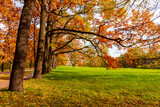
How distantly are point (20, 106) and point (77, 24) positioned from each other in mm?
9347

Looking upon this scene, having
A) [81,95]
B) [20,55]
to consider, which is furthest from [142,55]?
[20,55]

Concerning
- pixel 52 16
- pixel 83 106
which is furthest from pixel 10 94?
pixel 52 16

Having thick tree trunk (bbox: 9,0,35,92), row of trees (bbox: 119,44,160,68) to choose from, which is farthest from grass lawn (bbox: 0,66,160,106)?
row of trees (bbox: 119,44,160,68)

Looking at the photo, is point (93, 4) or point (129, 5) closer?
point (129, 5)

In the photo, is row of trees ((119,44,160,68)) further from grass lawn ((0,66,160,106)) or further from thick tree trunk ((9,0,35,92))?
thick tree trunk ((9,0,35,92))

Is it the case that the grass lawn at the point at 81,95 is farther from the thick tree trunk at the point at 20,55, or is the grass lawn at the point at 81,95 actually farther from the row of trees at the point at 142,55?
the row of trees at the point at 142,55

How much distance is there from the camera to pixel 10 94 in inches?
171

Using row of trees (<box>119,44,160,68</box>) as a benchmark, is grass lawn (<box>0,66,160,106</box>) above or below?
below

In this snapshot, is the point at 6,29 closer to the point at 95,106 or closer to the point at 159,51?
the point at 95,106

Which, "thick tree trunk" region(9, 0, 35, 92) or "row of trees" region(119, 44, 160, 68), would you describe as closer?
"thick tree trunk" region(9, 0, 35, 92)

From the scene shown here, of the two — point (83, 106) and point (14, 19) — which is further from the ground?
point (14, 19)

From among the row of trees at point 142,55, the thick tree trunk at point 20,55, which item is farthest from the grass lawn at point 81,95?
the row of trees at point 142,55

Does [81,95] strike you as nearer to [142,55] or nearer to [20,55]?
[20,55]

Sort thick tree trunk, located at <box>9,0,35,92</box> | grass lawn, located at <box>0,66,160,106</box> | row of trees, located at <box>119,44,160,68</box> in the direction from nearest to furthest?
grass lawn, located at <box>0,66,160,106</box>, thick tree trunk, located at <box>9,0,35,92</box>, row of trees, located at <box>119,44,160,68</box>
